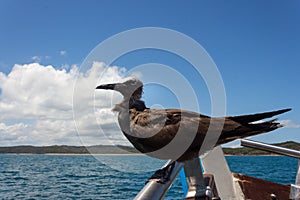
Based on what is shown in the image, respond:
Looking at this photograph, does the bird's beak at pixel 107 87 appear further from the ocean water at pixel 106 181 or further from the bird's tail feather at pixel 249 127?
the bird's tail feather at pixel 249 127

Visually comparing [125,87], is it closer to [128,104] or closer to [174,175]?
[128,104]

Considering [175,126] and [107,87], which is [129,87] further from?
[175,126]

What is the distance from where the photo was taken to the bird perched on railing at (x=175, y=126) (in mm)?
2299

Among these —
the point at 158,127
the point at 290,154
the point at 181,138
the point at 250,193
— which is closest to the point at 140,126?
the point at 158,127

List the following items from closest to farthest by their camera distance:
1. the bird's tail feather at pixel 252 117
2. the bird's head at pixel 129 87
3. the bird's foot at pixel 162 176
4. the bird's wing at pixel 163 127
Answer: the bird's foot at pixel 162 176, the bird's tail feather at pixel 252 117, the bird's wing at pixel 163 127, the bird's head at pixel 129 87

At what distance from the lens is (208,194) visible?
157 centimetres

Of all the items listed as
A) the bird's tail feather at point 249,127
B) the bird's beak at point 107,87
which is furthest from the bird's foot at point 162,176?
the bird's beak at point 107,87

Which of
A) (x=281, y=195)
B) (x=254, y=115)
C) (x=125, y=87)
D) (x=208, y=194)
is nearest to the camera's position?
(x=208, y=194)

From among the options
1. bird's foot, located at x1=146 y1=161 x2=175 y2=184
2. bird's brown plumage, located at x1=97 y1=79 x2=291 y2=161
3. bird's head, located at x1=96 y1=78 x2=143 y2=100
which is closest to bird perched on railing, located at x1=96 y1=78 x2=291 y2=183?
bird's brown plumage, located at x1=97 y1=79 x2=291 y2=161

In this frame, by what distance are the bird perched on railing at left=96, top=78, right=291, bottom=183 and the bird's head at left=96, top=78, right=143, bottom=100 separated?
20 cm

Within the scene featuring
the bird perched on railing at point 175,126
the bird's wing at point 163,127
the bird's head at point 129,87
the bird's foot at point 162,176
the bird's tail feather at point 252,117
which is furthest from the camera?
the bird's head at point 129,87

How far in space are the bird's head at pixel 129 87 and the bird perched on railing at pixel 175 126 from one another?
8.0 inches

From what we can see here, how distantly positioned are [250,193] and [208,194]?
2.27 metres

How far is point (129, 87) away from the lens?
10.5ft
